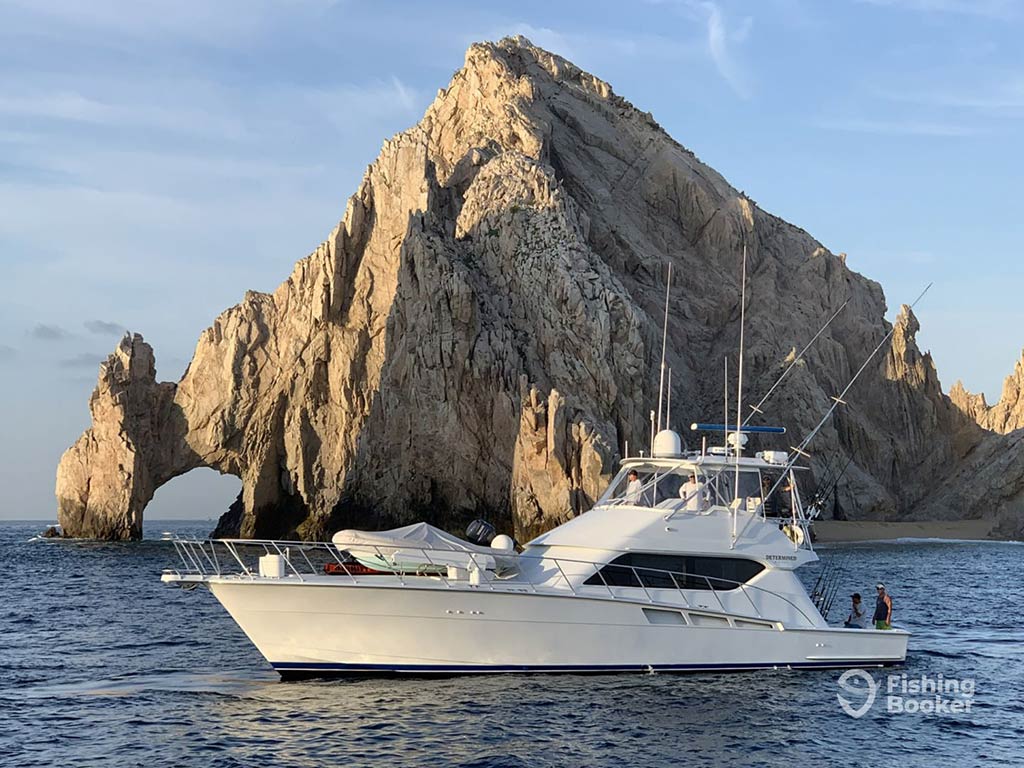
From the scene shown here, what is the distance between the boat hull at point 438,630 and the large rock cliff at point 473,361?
29.1 metres

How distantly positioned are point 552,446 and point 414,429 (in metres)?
8.93

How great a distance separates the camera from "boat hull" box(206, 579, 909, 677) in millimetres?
20031

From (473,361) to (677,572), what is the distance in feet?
141

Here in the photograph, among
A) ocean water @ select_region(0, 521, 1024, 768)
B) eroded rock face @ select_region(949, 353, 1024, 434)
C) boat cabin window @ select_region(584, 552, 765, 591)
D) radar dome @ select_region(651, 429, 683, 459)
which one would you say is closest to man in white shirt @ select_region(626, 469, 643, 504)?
radar dome @ select_region(651, 429, 683, 459)

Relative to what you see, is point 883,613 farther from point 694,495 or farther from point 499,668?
point 499,668

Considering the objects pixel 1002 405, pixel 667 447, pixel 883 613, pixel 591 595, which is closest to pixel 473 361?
pixel 667 447

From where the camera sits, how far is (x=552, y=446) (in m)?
58.7

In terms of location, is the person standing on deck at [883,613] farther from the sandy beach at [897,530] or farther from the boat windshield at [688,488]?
the sandy beach at [897,530]

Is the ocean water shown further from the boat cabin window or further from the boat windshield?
the boat windshield

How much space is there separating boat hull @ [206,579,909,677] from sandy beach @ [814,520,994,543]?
181ft

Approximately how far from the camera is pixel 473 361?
6431cm

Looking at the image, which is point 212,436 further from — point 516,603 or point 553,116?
point 516,603

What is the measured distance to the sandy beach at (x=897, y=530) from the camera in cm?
7606

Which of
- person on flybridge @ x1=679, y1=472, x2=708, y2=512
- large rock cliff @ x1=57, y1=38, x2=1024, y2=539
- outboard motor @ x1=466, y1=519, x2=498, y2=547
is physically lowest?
outboard motor @ x1=466, y1=519, x2=498, y2=547
